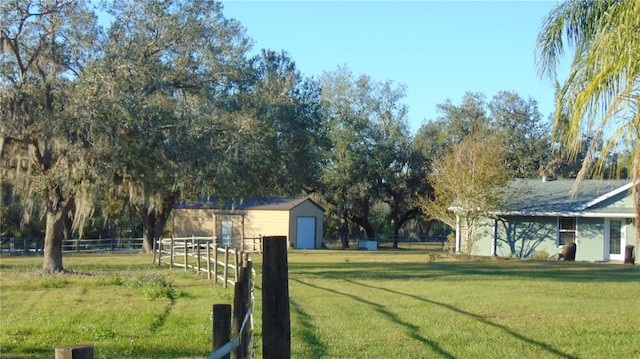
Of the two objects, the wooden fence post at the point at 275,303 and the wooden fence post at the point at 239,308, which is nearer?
the wooden fence post at the point at 275,303

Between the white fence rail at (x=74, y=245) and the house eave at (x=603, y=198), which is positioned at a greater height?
the house eave at (x=603, y=198)

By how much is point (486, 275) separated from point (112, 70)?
12354mm

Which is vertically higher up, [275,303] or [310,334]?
[275,303]

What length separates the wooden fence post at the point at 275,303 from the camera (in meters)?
4.73

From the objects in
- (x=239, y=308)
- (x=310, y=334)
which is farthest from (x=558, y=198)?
(x=239, y=308)

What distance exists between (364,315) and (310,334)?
6.63 ft

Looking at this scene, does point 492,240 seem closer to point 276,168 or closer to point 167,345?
point 276,168

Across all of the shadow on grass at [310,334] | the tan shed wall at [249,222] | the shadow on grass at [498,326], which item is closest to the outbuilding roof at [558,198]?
the tan shed wall at [249,222]

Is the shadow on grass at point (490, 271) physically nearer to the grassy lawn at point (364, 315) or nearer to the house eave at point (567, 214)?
the grassy lawn at point (364, 315)

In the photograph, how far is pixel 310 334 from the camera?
1037cm

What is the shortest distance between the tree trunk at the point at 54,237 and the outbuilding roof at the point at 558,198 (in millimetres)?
18847

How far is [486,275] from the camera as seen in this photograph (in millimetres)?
20906

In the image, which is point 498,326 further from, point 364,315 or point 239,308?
point 239,308

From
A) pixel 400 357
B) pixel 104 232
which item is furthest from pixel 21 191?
pixel 104 232
